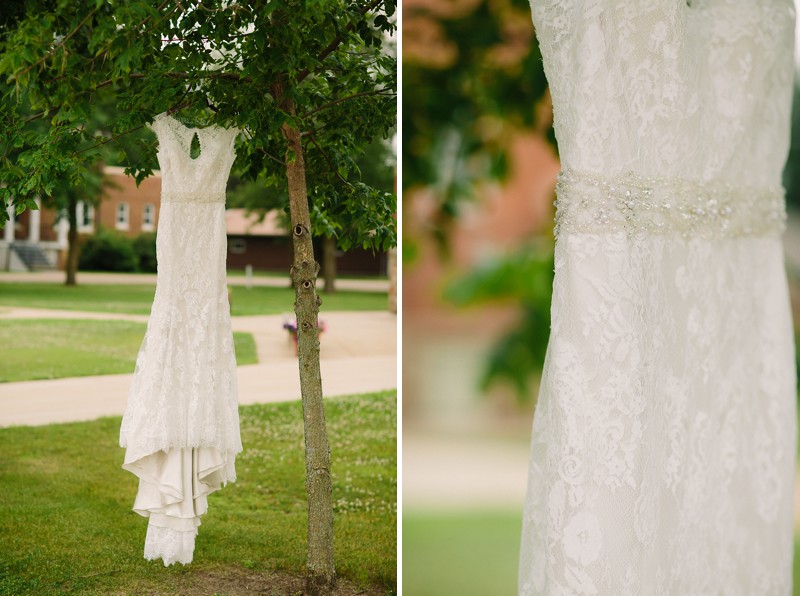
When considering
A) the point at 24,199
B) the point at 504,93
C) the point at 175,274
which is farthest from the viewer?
the point at 175,274

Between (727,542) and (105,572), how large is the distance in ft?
Result: 5.78

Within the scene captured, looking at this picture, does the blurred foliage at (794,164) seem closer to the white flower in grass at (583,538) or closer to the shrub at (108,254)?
the white flower in grass at (583,538)

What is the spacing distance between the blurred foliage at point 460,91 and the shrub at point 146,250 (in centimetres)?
141

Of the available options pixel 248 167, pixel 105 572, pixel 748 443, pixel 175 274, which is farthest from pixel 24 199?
pixel 748 443

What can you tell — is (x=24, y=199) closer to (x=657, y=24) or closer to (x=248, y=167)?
(x=248, y=167)

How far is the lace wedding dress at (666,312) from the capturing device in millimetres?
928

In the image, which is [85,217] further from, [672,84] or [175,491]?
[672,84]

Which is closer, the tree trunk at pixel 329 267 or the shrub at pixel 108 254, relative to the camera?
the shrub at pixel 108 254

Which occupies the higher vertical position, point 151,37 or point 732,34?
point 151,37

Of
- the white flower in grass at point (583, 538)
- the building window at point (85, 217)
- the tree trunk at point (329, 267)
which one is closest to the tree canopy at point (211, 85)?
the building window at point (85, 217)

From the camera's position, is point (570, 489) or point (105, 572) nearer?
point (570, 489)

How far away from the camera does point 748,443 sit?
3.39 ft

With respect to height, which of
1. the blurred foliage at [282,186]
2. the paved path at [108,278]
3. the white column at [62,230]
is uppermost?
the blurred foliage at [282,186]

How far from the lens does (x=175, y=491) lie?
208cm
